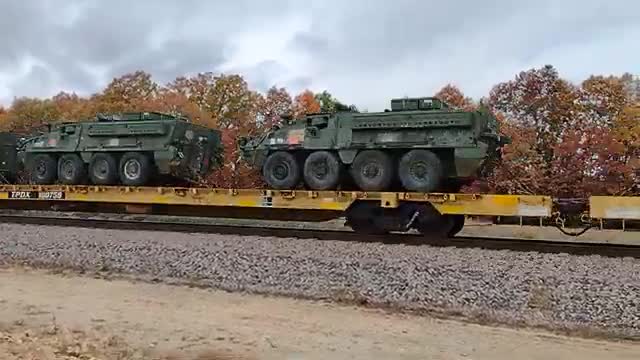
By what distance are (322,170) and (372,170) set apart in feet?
3.62

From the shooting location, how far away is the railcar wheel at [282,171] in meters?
15.1

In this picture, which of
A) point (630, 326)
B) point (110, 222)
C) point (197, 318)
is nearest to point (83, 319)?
point (197, 318)

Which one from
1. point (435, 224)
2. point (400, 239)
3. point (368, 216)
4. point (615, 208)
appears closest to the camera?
point (615, 208)

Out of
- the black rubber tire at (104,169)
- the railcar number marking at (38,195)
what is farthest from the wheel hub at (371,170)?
the railcar number marking at (38,195)

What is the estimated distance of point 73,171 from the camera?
18109 millimetres

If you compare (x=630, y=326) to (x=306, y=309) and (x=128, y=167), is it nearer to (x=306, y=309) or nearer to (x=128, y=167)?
(x=306, y=309)

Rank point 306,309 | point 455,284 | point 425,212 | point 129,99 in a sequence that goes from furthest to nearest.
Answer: point 129,99, point 425,212, point 455,284, point 306,309

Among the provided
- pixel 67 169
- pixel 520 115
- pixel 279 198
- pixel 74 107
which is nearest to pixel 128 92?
pixel 74 107

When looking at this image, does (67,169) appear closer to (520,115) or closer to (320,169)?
(320,169)

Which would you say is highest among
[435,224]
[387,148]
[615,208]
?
[387,148]

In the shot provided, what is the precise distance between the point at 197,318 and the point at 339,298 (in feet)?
6.30

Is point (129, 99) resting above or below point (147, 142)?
above

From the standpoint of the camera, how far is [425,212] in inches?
532

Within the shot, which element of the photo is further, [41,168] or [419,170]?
[41,168]
